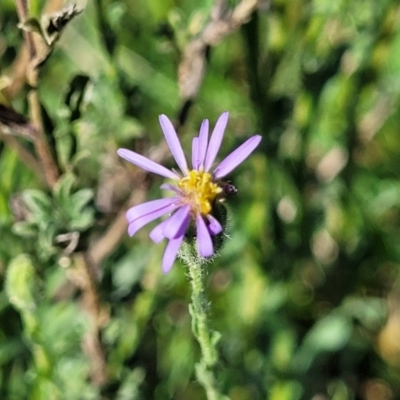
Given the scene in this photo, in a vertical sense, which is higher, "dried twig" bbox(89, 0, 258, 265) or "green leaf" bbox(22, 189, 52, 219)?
"dried twig" bbox(89, 0, 258, 265)

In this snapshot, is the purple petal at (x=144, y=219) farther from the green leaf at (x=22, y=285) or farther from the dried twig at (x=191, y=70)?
the dried twig at (x=191, y=70)

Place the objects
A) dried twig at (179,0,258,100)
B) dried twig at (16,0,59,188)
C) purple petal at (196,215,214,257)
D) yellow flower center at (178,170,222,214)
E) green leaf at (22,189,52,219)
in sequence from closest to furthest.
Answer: purple petal at (196,215,214,257) → yellow flower center at (178,170,222,214) → dried twig at (16,0,59,188) → green leaf at (22,189,52,219) → dried twig at (179,0,258,100)

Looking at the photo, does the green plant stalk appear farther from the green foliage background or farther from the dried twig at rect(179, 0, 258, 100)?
the dried twig at rect(179, 0, 258, 100)

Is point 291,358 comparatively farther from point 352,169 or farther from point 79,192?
point 79,192

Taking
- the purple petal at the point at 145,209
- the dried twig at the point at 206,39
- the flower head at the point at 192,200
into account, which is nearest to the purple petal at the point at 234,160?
the flower head at the point at 192,200

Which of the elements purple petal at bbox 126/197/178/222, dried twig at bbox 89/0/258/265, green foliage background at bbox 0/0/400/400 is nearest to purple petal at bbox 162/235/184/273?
purple petal at bbox 126/197/178/222

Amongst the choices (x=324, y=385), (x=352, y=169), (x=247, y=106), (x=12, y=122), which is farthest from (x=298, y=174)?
(x=12, y=122)

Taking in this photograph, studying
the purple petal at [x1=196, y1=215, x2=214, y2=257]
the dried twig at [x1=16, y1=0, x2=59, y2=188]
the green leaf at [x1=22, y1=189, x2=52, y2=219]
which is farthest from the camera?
the green leaf at [x1=22, y1=189, x2=52, y2=219]
